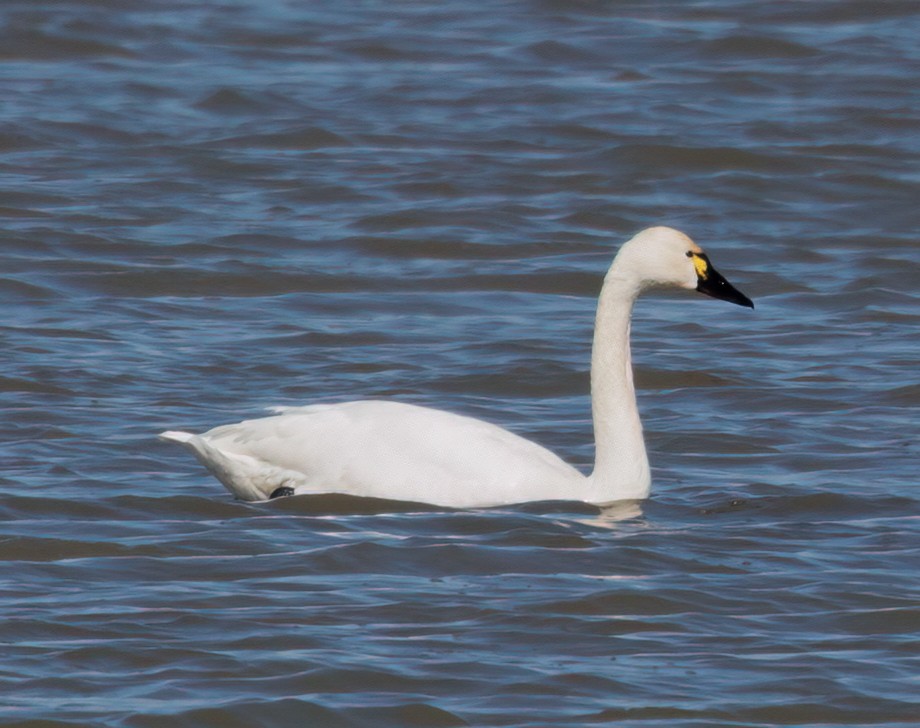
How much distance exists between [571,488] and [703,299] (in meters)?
4.12

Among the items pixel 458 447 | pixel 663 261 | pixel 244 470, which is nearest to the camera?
pixel 458 447

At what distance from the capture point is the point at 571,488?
7488 millimetres

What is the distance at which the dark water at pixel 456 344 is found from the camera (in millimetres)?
5734

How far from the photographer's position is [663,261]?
7695 mm

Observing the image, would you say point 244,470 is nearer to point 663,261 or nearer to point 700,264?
point 663,261

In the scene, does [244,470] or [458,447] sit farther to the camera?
[244,470]

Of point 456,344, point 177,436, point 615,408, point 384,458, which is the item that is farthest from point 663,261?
point 456,344

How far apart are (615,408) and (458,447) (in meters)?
0.62

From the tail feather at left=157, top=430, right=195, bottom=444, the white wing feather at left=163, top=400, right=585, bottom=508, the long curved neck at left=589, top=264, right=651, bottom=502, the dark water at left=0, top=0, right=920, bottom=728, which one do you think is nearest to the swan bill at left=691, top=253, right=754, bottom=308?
the long curved neck at left=589, top=264, right=651, bottom=502

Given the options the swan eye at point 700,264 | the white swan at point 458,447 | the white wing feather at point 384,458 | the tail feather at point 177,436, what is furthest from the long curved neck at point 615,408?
the tail feather at point 177,436

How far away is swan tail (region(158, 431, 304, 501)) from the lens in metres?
7.56

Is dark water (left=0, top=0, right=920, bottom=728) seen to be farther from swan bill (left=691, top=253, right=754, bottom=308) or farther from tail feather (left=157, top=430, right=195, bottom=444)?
swan bill (left=691, top=253, right=754, bottom=308)

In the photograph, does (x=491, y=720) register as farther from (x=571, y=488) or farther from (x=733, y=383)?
(x=733, y=383)

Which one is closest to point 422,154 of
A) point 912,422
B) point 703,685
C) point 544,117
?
point 544,117
